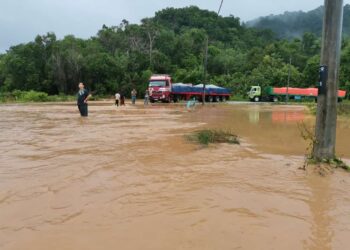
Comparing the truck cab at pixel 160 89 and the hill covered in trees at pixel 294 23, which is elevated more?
the hill covered in trees at pixel 294 23

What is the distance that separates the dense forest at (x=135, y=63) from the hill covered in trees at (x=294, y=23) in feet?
176

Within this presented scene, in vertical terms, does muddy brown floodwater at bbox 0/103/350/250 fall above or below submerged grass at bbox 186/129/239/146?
below

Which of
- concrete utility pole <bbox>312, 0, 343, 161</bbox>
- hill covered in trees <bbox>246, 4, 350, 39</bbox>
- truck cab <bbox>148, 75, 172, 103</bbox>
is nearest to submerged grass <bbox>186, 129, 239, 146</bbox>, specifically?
concrete utility pole <bbox>312, 0, 343, 161</bbox>

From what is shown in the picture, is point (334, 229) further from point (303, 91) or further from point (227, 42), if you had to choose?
point (227, 42)

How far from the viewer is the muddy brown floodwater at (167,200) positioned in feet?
12.6

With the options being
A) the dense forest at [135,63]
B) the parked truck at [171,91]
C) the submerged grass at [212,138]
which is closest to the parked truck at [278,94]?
the dense forest at [135,63]

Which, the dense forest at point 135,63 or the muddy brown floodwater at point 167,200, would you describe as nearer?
the muddy brown floodwater at point 167,200

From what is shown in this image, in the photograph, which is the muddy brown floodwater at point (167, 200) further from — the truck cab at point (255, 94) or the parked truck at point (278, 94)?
the truck cab at point (255, 94)

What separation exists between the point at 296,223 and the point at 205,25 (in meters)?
96.1

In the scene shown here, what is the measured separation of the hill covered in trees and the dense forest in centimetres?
5369

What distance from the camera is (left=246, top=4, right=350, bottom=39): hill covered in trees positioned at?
126475 millimetres

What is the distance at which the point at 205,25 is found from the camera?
97.2 metres

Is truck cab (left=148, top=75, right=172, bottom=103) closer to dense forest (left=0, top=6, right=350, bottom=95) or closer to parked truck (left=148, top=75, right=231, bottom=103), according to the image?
parked truck (left=148, top=75, right=231, bottom=103)

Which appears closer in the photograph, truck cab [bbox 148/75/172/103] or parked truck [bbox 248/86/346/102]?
truck cab [bbox 148/75/172/103]
